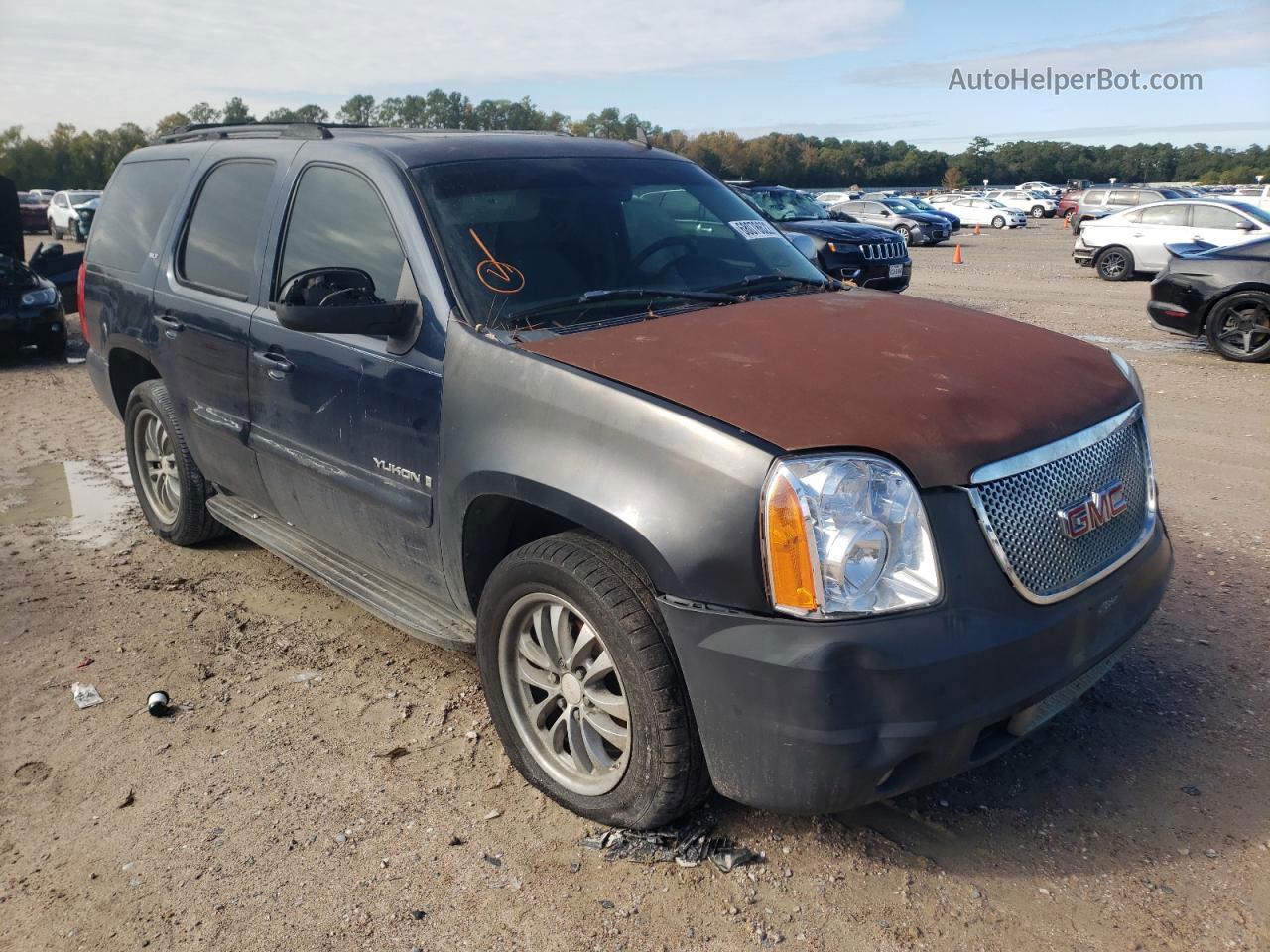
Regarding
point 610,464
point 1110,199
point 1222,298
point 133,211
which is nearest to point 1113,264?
point 1222,298

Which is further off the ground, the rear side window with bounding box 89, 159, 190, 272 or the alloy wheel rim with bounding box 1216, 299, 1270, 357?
the rear side window with bounding box 89, 159, 190, 272

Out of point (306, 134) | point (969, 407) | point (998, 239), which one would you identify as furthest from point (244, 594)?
point (998, 239)

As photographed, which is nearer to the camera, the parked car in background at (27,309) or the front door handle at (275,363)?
the front door handle at (275,363)

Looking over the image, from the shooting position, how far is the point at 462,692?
3.91 metres

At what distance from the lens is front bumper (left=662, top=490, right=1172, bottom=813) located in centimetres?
239

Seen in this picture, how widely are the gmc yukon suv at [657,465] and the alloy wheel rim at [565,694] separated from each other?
0.01 meters

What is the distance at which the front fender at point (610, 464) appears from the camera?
2.48 metres

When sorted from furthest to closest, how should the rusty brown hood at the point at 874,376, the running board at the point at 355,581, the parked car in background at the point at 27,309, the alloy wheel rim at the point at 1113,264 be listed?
the alloy wheel rim at the point at 1113,264 → the parked car in background at the point at 27,309 → the running board at the point at 355,581 → the rusty brown hood at the point at 874,376

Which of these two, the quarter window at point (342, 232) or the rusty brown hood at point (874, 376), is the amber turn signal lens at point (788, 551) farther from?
the quarter window at point (342, 232)

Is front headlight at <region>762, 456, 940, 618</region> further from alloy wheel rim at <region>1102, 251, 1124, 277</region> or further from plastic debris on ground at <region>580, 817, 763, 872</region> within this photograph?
alloy wheel rim at <region>1102, 251, 1124, 277</region>

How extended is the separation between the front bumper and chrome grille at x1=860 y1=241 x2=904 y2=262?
13.6m

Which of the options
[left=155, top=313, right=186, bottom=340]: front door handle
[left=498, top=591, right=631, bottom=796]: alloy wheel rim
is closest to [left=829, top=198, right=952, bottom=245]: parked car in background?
[left=155, top=313, right=186, bottom=340]: front door handle

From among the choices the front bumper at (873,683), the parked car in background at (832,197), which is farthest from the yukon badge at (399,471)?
the parked car in background at (832,197)

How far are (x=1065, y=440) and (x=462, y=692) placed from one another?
2318 millimetres
